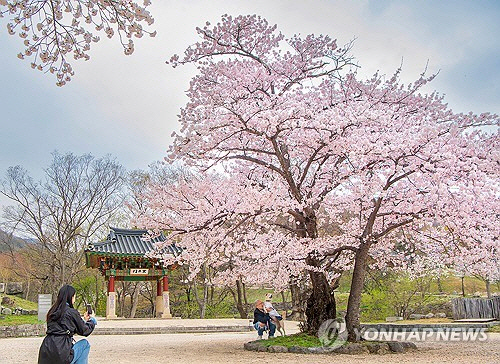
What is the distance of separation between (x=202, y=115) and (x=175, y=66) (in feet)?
4.39

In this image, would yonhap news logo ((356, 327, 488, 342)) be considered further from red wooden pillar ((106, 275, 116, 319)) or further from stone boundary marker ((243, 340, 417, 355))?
red wooden pillar ((106, 275, 116, 319))

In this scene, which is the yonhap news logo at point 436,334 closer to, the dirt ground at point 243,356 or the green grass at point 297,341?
the dirt ground at point 243,356

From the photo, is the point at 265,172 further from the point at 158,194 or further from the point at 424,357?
the point at 424,357

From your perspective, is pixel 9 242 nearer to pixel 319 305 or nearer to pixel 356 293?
pixel 319 305

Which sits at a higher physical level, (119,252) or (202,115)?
(202,115)

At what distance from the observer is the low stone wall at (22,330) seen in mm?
13789

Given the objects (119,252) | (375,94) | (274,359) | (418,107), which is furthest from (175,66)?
(119,252)

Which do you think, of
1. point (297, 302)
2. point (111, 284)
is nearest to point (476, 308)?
point (297, 302)

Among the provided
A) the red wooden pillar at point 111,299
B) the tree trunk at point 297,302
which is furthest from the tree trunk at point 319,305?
the red wooden pillar at point 111,299

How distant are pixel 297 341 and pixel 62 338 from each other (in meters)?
5.97

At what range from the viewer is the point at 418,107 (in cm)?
983

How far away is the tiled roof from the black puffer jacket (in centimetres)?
1468

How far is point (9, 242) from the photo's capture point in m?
22.8

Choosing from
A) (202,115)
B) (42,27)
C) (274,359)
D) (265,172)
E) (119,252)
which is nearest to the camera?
(42,27)
